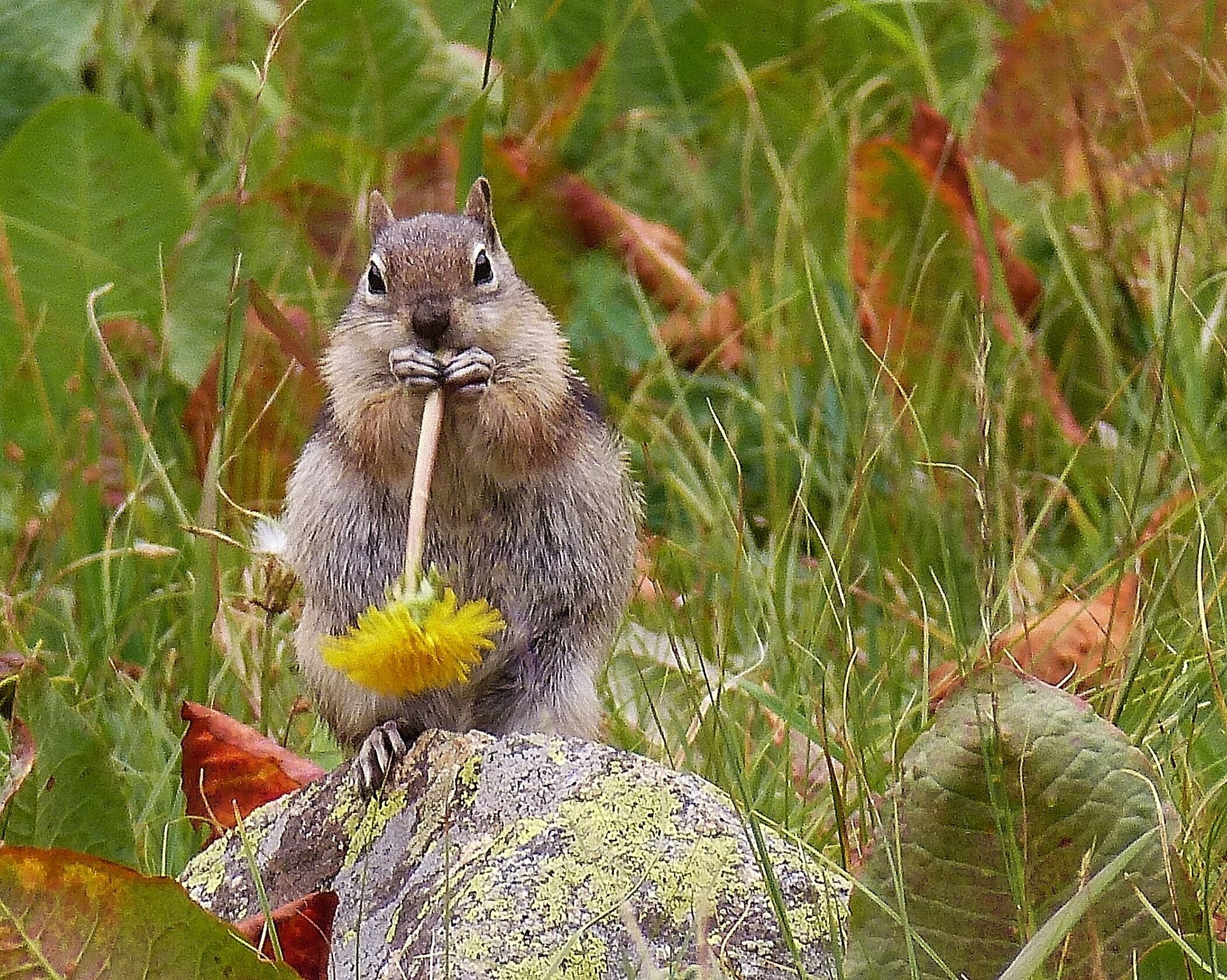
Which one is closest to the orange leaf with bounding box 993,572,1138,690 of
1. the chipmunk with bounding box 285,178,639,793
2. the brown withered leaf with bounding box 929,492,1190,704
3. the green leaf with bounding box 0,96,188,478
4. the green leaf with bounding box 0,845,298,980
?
the brown withered leaf with bounding box 929,492,1190,704

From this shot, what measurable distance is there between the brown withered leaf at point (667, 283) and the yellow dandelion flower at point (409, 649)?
2141mm

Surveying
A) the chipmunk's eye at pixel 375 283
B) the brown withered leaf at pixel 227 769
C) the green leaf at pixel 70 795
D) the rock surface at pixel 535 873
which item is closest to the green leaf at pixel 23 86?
the chipmunk's eye at pixel 375 283

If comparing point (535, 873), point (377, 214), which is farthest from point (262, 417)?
point (535, 873)

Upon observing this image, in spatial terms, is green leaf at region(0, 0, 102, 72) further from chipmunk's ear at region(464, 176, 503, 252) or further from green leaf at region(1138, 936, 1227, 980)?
green leaf at region(1138, 936, 1227, 980)

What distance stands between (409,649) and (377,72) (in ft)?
9.30

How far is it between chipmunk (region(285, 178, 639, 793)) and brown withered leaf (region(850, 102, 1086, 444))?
62.1 inches

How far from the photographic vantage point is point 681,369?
457cm

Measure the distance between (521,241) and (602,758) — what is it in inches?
92.9

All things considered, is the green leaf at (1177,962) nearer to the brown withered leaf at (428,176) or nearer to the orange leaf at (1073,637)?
the orange leaf at (1073,637)

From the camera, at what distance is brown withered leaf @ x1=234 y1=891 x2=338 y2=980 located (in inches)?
84.4

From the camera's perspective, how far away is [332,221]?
183 inches

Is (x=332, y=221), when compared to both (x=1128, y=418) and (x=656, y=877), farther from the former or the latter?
(x=656, y=877)

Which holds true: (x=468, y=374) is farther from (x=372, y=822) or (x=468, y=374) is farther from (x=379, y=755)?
(x=372, y=822)

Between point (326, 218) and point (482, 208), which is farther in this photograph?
point (326, 218)
